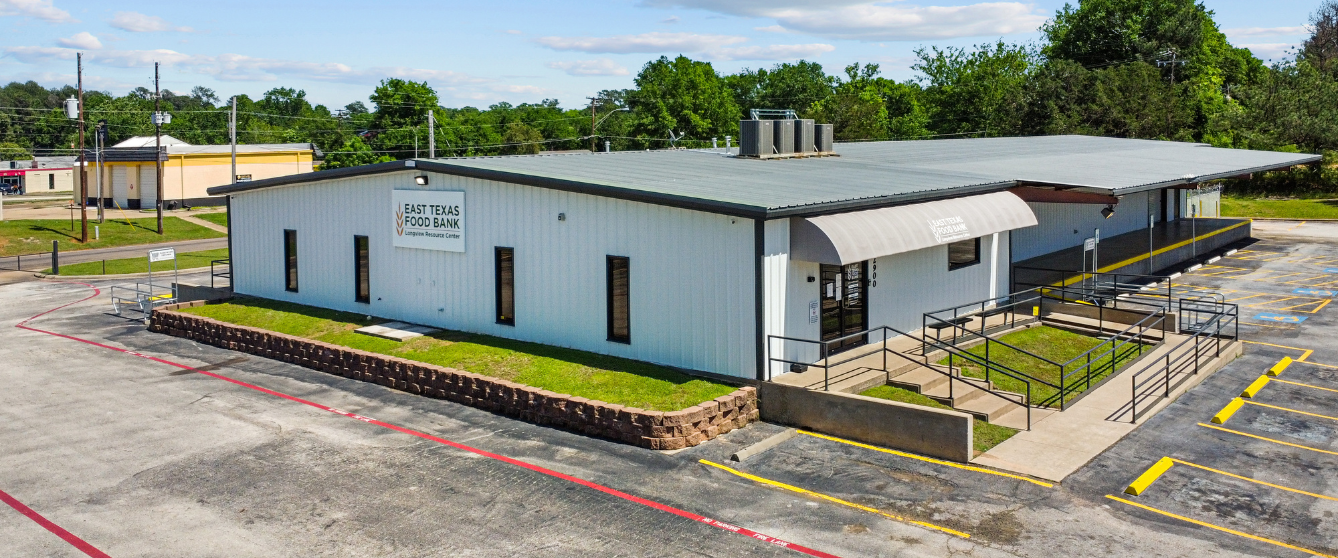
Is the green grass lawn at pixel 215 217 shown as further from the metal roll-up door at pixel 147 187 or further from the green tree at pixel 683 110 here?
the green tree at pixel 683 110

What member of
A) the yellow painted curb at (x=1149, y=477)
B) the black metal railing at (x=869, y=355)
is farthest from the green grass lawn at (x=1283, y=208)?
the yellow painted curb at (x=1149, y=477)

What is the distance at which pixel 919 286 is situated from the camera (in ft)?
79.1

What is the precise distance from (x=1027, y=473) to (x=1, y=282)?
144 feet

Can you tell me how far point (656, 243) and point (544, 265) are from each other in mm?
3453

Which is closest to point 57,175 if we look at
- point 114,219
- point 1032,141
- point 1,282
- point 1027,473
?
point 114,219

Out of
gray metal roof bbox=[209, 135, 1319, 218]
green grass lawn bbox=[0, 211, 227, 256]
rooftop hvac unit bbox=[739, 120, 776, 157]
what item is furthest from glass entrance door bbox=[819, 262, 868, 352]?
green grass lawn bbox=[0, 211, 227, 256]

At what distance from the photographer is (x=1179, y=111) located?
7756cm

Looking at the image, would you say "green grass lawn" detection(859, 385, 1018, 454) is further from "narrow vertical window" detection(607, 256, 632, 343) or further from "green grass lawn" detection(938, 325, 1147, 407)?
"narrow vertical window" detection(607, 256, 632, 343)

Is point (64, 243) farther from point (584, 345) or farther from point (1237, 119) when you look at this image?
point (1237, 119)

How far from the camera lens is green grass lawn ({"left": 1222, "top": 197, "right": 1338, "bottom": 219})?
194ft

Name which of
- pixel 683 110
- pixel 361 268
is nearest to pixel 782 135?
pixel 361 268

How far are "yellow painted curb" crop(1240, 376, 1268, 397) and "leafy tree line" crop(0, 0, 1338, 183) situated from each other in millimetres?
53413

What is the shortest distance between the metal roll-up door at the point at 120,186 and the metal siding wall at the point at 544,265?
50.4 metres

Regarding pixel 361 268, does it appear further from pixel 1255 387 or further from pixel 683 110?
pixel 683 110
